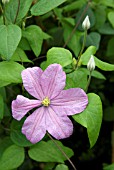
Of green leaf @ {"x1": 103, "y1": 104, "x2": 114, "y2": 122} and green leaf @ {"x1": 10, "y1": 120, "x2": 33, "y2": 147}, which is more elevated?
green leaf @ {"x1": 10, "y1": 120, "x2": 33, "y2": 147}

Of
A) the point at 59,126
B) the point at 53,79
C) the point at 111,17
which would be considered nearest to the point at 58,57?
the point at 53,79

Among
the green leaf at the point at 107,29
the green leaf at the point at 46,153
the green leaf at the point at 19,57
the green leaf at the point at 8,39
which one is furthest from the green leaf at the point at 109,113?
the green leaf at the point at 8,39

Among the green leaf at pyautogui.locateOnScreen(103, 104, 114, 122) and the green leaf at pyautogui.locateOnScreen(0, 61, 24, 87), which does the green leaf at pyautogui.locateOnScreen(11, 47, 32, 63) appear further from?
the green leaf at pyautogui.locateOnScreen(103, 104, 114, 122)

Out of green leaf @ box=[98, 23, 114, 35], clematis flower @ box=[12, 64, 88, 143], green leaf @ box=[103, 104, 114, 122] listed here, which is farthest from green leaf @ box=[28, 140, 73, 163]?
green leaf @ box=[103, 104, 114, 122]

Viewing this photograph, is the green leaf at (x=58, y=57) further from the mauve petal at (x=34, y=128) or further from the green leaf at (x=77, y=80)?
the mauve petal at (x=34, y=128)

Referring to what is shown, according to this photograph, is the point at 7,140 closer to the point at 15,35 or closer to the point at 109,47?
the point at 15,35

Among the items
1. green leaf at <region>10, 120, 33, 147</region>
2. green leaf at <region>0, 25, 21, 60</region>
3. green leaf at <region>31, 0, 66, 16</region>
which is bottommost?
green leaf at <region>10, 120, 33, 147</region>

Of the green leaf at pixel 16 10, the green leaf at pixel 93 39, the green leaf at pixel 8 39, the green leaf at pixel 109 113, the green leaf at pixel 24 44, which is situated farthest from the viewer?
the green leaf at pixel 109 113
